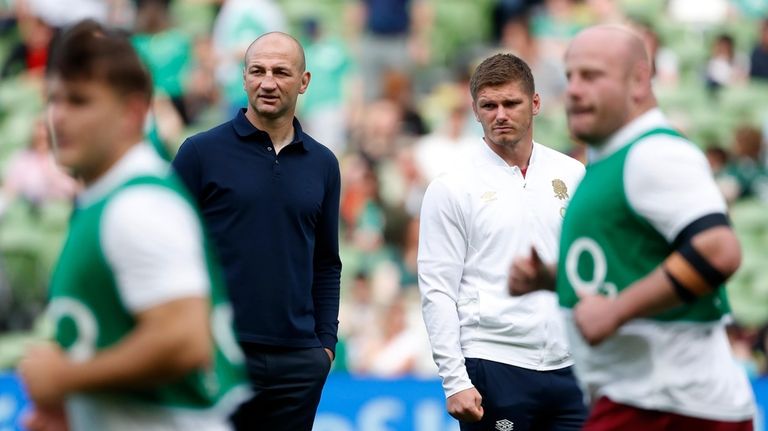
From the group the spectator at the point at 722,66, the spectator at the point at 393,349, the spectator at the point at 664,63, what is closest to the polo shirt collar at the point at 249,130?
the spectator at the point at 393,349

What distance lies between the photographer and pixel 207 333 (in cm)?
385

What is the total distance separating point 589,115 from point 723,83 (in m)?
12.0

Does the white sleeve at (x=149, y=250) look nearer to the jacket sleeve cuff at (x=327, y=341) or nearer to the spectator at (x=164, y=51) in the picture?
the jacket sleeve cuff at (x=327, y=341)

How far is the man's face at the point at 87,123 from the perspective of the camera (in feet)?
13.1

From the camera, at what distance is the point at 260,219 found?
641 cm

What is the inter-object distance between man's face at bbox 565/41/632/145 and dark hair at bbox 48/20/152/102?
1.44 meters

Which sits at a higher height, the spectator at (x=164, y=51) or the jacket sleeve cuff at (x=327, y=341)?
the spectator at (x=164, y=51)

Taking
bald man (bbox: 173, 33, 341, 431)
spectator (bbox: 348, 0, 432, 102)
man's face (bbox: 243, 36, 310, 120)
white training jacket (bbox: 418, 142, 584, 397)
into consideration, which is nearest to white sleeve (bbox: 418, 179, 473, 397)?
white training jacket (bbox: 418, 142, 584, 397)

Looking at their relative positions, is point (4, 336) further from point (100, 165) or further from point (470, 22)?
point (100, 165)

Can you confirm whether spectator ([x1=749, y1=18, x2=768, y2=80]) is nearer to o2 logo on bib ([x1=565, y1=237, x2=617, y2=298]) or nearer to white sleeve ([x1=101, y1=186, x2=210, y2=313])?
o2 logo on bib ([x1=565, y1=237, x2=617, y2=298])

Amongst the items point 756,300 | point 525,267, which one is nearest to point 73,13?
point 756,300

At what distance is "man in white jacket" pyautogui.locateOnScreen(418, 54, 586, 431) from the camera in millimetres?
6602

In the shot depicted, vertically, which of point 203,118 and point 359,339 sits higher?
point 203,118

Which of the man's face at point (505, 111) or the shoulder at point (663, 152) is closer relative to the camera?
the shoulder at point (663, 152)
